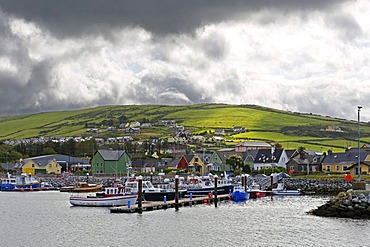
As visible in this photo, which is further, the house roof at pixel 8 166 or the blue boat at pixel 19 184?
the house roof at pixel 8 166

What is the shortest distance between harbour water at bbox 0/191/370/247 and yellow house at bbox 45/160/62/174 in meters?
Result: 82.6

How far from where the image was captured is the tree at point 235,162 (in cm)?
13225

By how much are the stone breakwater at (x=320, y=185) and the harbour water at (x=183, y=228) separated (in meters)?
23.5

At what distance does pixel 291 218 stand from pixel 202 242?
15147 mm

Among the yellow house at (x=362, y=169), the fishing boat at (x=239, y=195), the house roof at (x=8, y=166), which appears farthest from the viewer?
the house roof at (x=8, y=166)

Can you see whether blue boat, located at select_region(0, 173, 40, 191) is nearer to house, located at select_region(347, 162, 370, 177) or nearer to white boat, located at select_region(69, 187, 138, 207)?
white boat, located at select_region(69, 187, 138, 207)

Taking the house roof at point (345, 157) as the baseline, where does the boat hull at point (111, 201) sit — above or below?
below

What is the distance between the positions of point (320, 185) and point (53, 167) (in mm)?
76869

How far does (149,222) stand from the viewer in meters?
50.5

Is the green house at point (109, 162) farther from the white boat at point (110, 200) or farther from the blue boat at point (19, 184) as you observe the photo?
the white boat at point (110, 200)

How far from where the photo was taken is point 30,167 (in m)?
144

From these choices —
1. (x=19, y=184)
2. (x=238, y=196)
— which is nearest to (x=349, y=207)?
(x=238, y=196)

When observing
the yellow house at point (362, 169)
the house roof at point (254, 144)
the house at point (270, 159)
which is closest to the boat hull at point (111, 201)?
the yellow house at point (362, 169)

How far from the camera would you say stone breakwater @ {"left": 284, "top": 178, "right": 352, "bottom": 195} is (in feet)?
287
